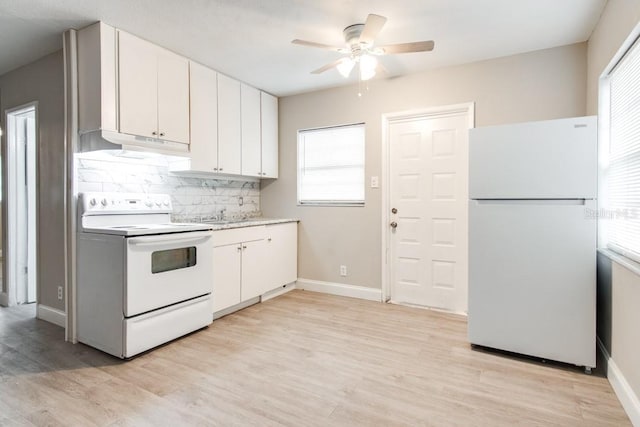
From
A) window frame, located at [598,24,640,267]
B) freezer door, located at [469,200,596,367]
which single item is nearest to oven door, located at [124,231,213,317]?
freezer door, located at [469,200,596,367]

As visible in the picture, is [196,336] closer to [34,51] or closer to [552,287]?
[552,287]

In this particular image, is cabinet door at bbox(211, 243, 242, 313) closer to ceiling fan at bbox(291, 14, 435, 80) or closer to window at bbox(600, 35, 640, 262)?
ceiling fan at bbox(291, 14, 435, 80)

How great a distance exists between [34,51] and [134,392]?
9.90 ft

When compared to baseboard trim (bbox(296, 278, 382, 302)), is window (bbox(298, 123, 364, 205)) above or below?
above

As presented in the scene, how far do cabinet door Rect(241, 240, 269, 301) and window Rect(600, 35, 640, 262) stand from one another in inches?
113

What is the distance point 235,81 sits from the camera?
3637 millimetres

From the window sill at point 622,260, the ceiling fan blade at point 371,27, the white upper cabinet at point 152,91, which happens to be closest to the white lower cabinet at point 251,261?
the white upper cabinet at point 152,91

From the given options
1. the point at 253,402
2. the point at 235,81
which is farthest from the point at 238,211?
the point at 253,402

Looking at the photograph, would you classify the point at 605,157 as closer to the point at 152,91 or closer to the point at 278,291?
the point at 278,291

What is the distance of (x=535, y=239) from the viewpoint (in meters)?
2.28

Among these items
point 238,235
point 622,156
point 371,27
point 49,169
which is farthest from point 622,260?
point 49,169

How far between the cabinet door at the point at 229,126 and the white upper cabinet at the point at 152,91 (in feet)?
1.40

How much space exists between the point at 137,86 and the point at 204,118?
68 cm

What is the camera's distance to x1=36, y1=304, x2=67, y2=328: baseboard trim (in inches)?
117
